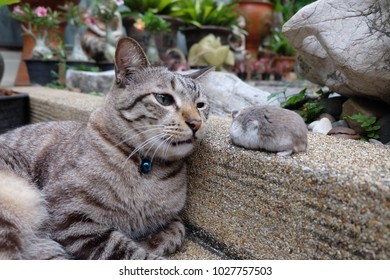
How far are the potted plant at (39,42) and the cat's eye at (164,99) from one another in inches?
150

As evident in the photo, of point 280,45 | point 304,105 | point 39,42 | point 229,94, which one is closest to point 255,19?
point 280,45

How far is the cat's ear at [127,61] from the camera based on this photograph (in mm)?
1467

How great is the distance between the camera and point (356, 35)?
5.29 ft

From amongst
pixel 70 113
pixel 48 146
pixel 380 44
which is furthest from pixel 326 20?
pixel 70 113

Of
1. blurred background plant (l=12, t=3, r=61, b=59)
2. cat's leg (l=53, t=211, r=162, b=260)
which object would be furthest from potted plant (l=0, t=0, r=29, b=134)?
cat's leg (l=53, t=211, r=162, b=260)

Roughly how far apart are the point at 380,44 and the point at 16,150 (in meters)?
1.76

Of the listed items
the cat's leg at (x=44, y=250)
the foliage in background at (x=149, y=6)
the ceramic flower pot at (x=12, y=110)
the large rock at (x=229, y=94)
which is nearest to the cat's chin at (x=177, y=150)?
the cat's leg at (x=44, y=250)

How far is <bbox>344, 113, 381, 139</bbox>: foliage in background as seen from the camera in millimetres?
1729

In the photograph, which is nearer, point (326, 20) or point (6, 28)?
point (326, 20)

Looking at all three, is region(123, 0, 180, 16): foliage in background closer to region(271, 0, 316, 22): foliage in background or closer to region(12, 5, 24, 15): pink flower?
region(12, 5, 24, 15): pink flower

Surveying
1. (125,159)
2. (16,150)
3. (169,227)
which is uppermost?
(125,159)

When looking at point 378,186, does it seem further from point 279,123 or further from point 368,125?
point 368,125

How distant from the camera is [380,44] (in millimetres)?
1567
